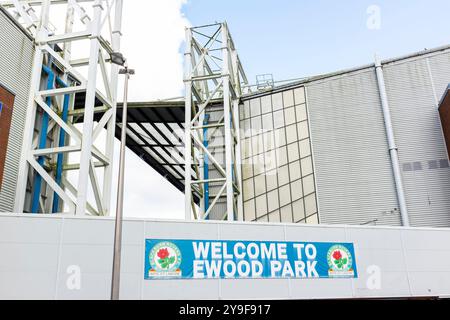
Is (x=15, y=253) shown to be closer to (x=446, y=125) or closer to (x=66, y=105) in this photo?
(x=66, y=105)

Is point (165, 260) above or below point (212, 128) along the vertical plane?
below

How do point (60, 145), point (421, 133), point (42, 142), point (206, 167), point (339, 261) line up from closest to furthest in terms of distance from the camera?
point (339, 261), point (42, 142), point (60, 145), point (421, 133), point (206, 167)

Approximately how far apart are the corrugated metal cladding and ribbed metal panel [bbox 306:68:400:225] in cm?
1912

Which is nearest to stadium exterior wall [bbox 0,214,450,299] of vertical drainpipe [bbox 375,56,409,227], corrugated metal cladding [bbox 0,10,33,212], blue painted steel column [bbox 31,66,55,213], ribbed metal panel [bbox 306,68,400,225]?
vertical drainpipe [bbox 375,56,409,227]

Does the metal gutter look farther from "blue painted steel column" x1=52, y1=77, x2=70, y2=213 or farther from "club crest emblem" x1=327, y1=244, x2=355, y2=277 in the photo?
"club crest emblem" x1=327, y1=244, x2=355, y2=277

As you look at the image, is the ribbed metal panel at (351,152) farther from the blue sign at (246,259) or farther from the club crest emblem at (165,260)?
the club crest emblem at (165,260)

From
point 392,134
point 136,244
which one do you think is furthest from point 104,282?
point 392,134

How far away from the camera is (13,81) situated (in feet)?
75.0

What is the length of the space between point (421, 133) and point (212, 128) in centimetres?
1522

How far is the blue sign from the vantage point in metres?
17.8

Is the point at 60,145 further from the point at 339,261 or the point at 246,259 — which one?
the point at 339,261

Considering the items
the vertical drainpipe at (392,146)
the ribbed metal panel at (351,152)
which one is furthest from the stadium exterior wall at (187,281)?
the ribbed metal panel at (351,152)

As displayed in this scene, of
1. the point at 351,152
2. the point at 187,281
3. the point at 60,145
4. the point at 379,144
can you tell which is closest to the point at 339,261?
the point at 187,281

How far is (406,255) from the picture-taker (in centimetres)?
2003
